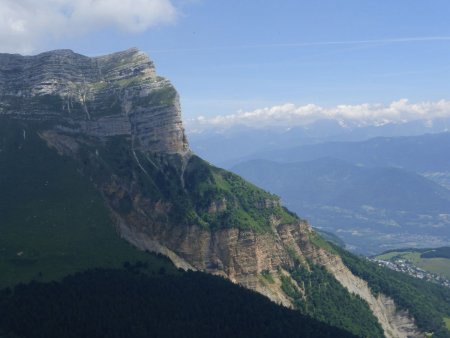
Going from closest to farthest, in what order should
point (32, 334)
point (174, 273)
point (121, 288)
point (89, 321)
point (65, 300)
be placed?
point (32, 334) < point (89, 321) < point (65, 300) < point (121, 288) < point (174, 273)

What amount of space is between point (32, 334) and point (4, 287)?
101 feet

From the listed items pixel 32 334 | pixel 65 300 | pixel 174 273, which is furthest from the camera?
pixel 174 273

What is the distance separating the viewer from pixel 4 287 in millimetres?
156000

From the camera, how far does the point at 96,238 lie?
196 metres

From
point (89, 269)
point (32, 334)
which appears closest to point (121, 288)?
point (89, 269)

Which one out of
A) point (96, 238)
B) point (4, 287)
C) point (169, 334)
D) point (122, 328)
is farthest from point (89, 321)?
point (96, 238)

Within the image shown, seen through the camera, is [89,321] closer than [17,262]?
Yes

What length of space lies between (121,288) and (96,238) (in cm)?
3567

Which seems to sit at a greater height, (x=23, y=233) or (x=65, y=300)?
(x=23, y=233)

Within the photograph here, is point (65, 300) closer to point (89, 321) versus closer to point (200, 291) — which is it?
point (89, 321)

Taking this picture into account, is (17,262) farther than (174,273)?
No

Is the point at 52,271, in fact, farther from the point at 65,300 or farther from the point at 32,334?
the point at 32,334

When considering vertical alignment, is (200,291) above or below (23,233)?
below

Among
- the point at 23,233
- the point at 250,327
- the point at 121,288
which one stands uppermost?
the point at 23,233
